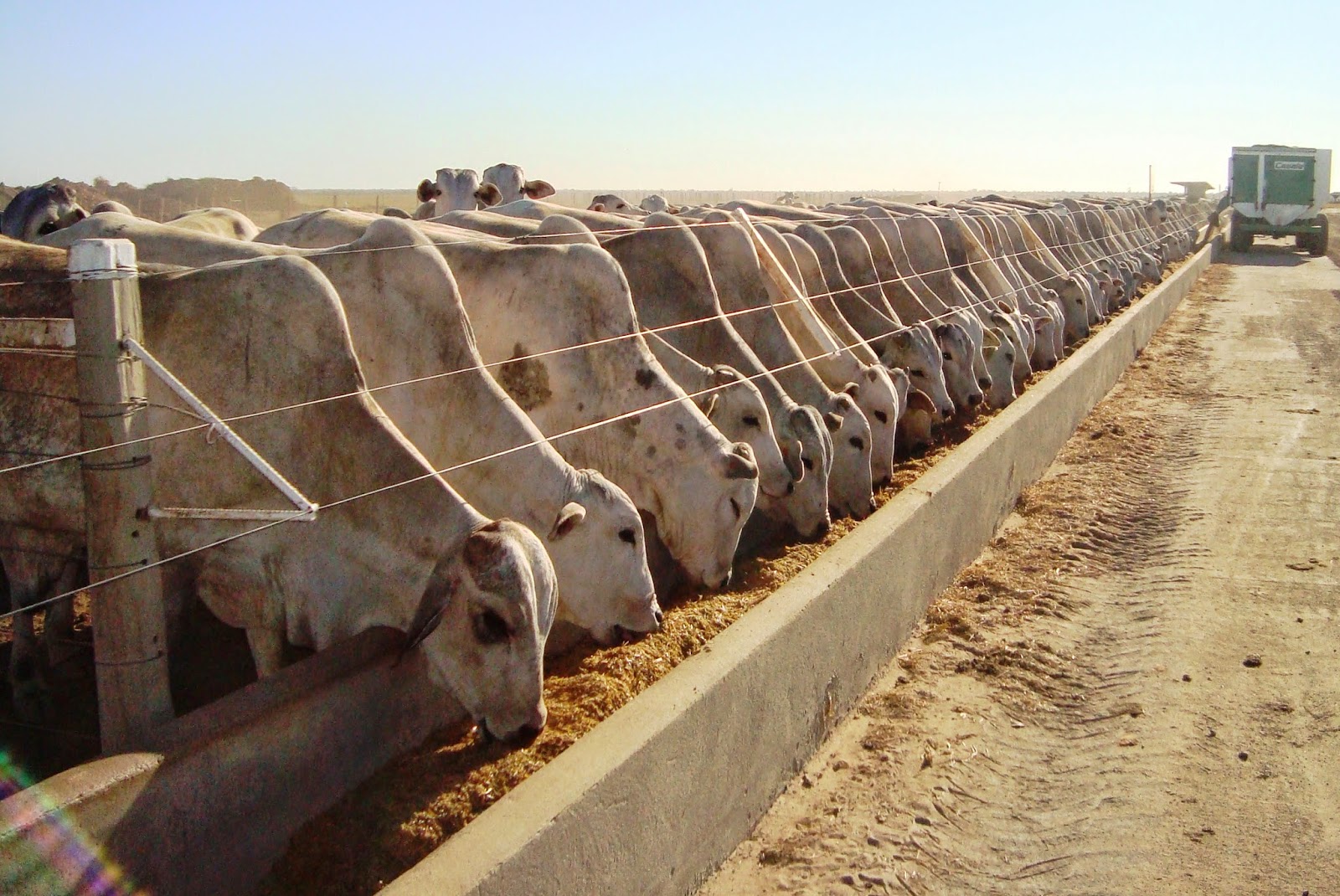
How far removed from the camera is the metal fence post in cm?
325

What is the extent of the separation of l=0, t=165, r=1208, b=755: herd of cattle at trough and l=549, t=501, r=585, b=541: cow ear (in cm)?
3

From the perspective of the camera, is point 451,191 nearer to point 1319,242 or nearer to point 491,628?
point 491,628

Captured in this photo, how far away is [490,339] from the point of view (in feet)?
24.6

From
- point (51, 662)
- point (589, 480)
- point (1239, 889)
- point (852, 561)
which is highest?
point (589, 480)

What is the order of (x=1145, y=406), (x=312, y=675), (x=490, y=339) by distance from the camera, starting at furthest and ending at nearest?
(x=1145, y=406)
(x=490, y=339)
(x=312, y=675)

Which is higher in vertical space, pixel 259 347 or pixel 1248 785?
pixel 259 347

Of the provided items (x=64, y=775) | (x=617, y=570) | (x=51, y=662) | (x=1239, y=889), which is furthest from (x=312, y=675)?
(x=1239, y=889)

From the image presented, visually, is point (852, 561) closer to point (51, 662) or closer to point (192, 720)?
point (192, 720)

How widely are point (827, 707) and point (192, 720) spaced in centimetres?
291

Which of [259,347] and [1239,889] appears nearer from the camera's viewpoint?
[1239,889]

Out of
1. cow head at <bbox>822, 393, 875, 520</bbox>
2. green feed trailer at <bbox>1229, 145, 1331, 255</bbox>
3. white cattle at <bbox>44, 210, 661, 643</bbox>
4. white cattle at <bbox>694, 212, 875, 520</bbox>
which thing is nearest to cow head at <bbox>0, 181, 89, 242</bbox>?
white cattle at <bbox>44, 210, 661, 643</bbox>

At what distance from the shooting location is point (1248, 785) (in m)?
5.15

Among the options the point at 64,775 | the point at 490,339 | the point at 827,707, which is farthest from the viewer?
the point at 490,339

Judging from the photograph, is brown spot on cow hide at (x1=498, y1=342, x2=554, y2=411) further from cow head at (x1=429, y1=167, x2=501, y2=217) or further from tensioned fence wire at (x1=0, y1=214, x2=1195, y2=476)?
cow head at (x1=429, y1=167, x2=501, y2=217)
